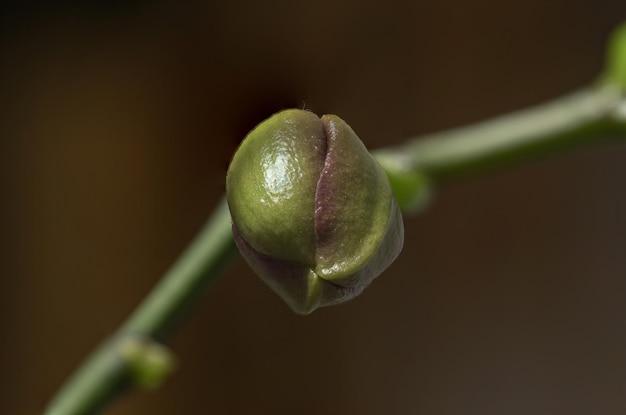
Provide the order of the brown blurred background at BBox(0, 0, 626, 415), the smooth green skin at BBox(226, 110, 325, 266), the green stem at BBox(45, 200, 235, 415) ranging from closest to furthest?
the smooth green skin at BBox(226, 110, 325, 266) < the green stem at BBox(45, 200, 235, 415) < the brown blurred background at BBox(0, 0, 626, 415)

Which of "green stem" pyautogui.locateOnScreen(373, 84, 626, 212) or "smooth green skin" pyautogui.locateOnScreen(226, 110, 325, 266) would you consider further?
"green stem" pyautogui.locateOnScreen(373, 84, 626, 212)

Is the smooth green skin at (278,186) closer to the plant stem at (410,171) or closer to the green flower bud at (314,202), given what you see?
the green flower bud at (314,202)

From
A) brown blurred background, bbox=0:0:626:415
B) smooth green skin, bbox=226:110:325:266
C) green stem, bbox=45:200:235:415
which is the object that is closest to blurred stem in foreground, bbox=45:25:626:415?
green stem, bbox=45:200:235:415

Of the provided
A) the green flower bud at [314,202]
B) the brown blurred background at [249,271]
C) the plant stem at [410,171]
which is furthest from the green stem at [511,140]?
the brown blurred background at [249,271]

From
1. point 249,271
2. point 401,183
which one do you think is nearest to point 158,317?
point 401,183

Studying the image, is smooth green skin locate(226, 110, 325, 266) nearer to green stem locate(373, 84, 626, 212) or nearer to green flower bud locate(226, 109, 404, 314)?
green flower bud locate(226, 109, 404, 314)

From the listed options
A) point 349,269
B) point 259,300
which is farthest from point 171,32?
point 349,269

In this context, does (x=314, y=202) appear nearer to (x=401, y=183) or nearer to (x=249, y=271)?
(x=401, y=183)
